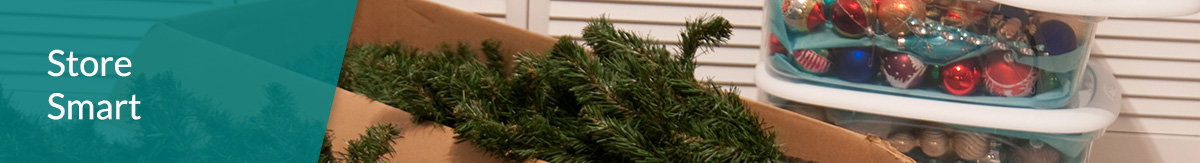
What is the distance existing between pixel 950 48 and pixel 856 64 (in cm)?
9

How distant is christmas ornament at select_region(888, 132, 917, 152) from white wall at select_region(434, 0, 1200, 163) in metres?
0.47

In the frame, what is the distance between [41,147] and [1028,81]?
0.80 metres

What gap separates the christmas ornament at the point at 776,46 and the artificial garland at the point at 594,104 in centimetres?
19

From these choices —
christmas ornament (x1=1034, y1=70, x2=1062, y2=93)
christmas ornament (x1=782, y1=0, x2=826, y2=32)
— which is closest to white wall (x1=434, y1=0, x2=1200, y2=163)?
christmas ornament (x1=782, y1=0, x2=826, y2=32)

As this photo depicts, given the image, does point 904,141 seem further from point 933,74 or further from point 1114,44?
point 1114,44

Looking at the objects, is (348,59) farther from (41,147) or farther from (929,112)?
(929,112)

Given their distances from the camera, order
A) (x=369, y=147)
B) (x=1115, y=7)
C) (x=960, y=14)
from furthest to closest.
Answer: (x=960, y=14), (x=1115, y=7), (x=369, y=147)

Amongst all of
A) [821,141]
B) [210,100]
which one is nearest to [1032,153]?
[821,141]

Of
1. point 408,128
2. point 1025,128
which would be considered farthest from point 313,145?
point 1025,128

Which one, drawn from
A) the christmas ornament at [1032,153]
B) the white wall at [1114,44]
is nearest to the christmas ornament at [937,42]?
the christmas ornament at [1032,153]

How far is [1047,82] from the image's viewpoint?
0.91m

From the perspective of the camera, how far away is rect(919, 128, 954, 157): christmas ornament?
0.93 m

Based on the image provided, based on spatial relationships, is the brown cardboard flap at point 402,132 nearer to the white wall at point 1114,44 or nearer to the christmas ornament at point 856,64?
the christmas ornament at point 856,64

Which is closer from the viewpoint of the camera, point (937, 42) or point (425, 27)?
point (937, 42)
